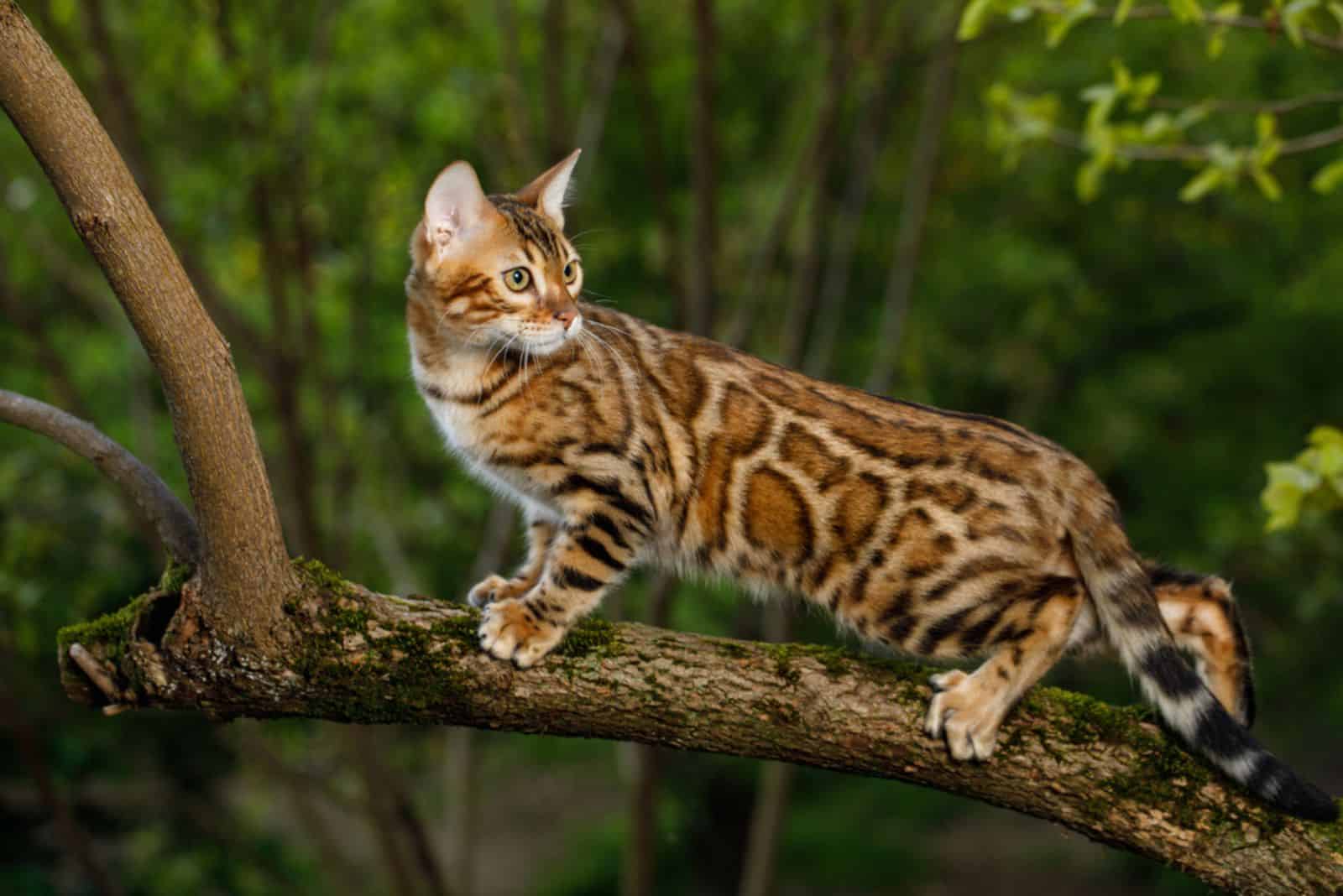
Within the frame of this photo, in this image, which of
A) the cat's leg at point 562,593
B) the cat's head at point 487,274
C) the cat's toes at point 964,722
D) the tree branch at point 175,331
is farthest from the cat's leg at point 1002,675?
the tree branch at point 175,331

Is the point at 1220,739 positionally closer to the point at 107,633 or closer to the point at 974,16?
the point at 974,16

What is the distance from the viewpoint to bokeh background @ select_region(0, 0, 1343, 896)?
791 cm

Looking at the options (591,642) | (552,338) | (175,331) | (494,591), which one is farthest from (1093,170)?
(175,331)

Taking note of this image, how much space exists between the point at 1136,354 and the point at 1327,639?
2553 mm

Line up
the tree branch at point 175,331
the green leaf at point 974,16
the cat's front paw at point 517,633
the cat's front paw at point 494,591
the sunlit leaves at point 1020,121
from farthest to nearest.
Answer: the sunlit leaves at point 1020,121
the green leaf at point 974,16
the cat's front paw at point 494,591
the cat's front paw at point 517,633
the tree branch at point 175,331

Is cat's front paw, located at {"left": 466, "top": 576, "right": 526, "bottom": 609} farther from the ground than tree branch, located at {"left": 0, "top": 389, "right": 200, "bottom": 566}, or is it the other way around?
tree branch, located at {"left": 0, "top": 389, "right": 200, "bottom": 566}

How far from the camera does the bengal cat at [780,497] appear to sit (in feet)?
12.0

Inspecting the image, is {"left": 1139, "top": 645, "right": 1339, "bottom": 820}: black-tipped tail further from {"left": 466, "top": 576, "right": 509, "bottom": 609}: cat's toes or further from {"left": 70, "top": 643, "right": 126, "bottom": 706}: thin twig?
{"left": 70, "top": 643, "right": 126, "bottom": 706}: thin twig

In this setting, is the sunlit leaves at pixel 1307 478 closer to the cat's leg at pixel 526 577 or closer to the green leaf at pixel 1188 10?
the green leaf at pixel 1188 10

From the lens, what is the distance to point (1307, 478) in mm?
4039

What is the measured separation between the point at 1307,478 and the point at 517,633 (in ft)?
7.59

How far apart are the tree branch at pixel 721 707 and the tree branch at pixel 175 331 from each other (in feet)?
0.44

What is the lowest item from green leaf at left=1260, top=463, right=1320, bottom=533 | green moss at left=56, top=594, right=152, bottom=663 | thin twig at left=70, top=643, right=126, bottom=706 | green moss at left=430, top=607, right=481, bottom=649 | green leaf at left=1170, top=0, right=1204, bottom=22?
thin twig at left=70, top=643, right=126, bottom=706

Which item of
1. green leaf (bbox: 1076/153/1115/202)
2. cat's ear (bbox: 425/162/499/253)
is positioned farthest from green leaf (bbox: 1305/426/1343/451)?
cat's ear (bbox: 425/162/499/253)
